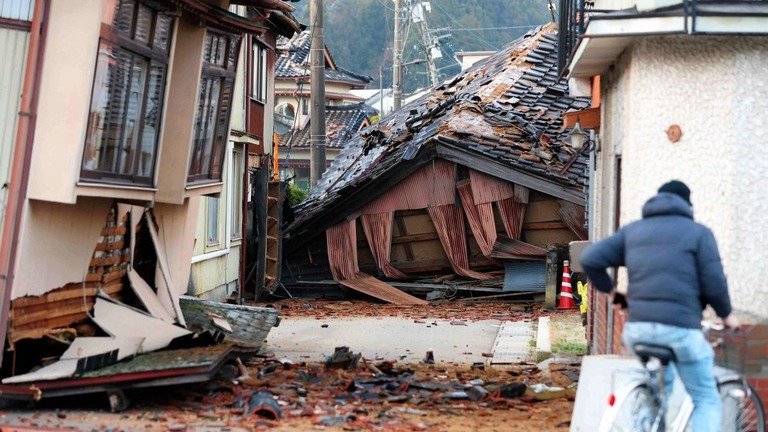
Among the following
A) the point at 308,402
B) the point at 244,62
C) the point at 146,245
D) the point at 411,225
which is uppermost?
the point at 244,62

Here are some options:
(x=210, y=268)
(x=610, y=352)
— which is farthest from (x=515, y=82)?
→ (x=610, y=352)

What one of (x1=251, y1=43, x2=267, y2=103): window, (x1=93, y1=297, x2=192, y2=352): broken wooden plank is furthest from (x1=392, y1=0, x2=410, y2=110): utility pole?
(x1=93, y1=297, x2=192, y2=352): broken wooden plank

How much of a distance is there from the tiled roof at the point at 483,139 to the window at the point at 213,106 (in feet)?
30.4

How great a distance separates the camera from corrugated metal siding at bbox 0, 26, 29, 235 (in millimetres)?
9820

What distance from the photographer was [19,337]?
9891mm

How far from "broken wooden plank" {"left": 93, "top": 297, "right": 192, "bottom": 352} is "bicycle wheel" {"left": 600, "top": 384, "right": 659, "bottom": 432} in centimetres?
559

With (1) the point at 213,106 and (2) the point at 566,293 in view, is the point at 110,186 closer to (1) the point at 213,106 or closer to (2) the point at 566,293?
(1) the point at 213,106

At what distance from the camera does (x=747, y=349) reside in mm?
8109

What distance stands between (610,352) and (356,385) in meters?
2.54

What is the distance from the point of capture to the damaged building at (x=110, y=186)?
979 centimetres

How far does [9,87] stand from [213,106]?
3.50m

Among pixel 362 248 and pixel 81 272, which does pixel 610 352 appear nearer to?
pixel 81 272

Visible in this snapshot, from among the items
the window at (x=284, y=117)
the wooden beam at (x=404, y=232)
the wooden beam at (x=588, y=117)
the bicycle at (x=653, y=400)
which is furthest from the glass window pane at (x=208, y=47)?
the window at (x=284, y=117)

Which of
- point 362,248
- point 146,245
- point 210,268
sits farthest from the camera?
point 362,248
